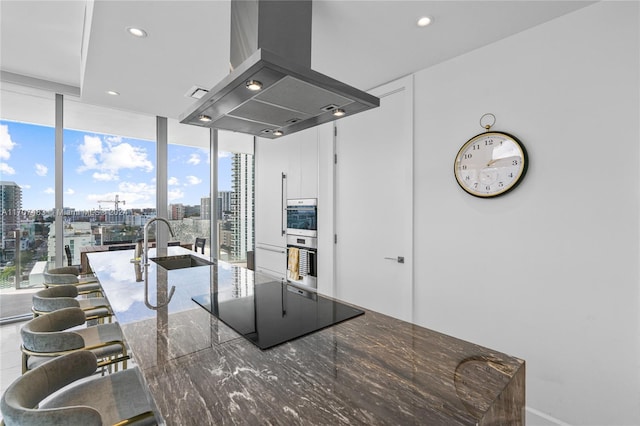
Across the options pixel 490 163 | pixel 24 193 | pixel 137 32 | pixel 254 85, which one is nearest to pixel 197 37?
pixel 137 32

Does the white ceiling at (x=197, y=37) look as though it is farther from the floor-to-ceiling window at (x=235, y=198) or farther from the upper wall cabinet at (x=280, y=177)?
the floor-to-ceiling window at (x=235, y=198)

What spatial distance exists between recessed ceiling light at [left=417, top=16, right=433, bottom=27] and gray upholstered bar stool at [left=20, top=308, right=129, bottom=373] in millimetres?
2631

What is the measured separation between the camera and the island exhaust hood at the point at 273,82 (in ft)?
3.98

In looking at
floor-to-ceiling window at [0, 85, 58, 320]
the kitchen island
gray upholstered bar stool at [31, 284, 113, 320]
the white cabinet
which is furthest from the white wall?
floor-to-ceiling window at [0, 85, 58, 320]

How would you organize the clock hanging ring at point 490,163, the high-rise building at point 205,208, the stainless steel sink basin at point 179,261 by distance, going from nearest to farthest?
the clock hanging ring at point 490,163 → the stainless steel sink basin at point 179,261 → the high-rise building at point 205,208

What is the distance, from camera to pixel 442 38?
2.12 meters

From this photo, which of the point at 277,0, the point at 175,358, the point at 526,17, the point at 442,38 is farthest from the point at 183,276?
the point at 526,17

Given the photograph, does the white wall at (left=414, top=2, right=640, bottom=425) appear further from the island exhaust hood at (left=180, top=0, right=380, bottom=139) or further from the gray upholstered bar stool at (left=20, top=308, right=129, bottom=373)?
the gray upholstered bar stool at (left=20, top=308, right=129, bottom=373)

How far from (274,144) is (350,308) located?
311cm

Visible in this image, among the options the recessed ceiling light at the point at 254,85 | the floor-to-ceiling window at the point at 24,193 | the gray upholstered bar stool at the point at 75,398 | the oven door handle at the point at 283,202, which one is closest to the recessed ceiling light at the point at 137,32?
the recessed ceiling light at the point at 254,85

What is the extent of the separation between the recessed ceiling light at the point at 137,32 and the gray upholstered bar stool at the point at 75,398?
2.00 meters

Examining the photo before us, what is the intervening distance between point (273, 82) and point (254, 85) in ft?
0.26

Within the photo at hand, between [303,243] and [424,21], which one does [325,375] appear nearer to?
[424,21]

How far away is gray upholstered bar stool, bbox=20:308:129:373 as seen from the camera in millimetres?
A: 1412
